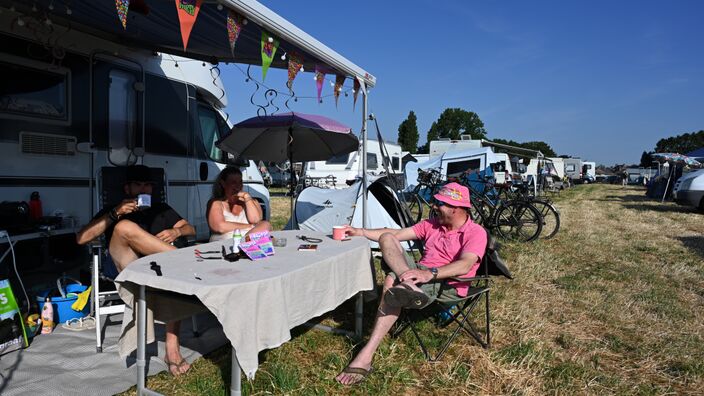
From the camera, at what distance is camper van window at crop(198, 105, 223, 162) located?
16.7 ft

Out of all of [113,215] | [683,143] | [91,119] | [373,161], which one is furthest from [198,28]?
[683,143]

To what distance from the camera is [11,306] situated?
2.84 metres

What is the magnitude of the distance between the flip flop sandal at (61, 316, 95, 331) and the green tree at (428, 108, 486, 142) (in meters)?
57.6

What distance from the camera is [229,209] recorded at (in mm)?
3658

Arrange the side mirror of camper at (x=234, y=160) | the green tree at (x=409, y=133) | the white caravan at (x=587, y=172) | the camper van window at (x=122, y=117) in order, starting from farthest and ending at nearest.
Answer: the green tree at (x=409, y=133)
the white caravan at (x=587, y=172)
the side mirror of camper at (x=234, y=160)
the camper van window at (x=122, y=117)

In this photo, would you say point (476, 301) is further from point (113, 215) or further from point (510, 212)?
point (510, 212)

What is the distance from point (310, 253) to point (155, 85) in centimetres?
295

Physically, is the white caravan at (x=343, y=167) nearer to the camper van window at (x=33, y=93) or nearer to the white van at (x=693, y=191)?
the white van at (x=693, y=191)

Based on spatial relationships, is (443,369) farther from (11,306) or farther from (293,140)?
(293,140)

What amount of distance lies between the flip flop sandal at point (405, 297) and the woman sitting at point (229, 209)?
1.38 m

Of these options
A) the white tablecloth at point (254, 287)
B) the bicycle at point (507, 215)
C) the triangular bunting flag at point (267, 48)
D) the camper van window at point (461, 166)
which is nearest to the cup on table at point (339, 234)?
the white tablecloth at point (254, 287)

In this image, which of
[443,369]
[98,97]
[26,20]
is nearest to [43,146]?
[98,97]

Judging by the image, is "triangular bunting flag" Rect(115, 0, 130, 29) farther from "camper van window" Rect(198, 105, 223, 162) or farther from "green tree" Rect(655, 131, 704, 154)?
"green tree" Rect(655, 131, 704, 154)

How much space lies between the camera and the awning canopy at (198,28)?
2714 millimetres
